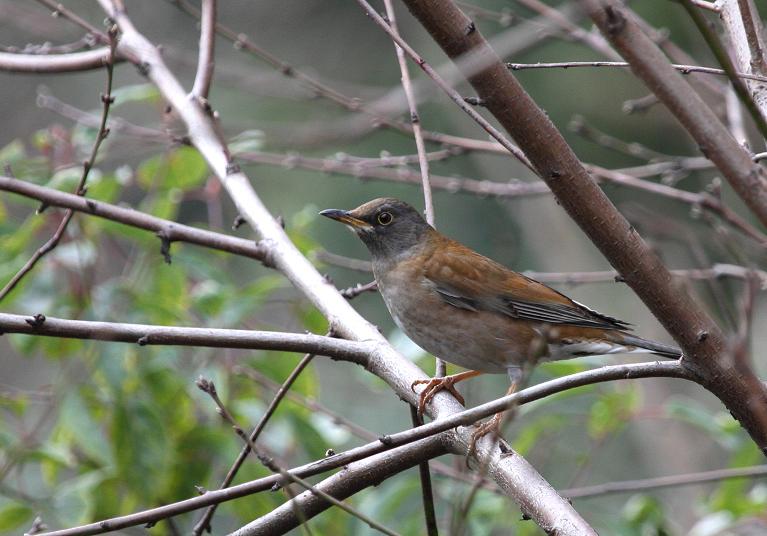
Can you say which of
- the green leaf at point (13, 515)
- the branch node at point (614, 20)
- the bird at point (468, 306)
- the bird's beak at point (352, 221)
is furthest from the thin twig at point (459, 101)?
the green leaf at point (13, 515)

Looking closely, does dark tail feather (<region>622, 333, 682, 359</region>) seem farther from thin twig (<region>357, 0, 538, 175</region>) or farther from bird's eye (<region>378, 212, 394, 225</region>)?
thin twig (<region>357, 0, 538, 175</region>)

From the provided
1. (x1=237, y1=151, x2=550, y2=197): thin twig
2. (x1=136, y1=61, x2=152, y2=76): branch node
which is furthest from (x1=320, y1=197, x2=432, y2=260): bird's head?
(x1=136, y1=61, x2=152, y2=76): branch node

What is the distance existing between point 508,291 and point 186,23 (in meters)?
12.6

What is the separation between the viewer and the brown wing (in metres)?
5.33

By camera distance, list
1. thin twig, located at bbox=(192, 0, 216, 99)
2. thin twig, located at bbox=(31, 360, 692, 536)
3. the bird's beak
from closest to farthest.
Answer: thin twig, located at bbox=(31, 360, 692, 536)
thin twig, located at bbox=(192, 0, 216, 99)
the bird's beak

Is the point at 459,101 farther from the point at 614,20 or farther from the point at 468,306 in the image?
the point at 468,306

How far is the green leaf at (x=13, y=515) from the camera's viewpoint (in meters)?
4.32

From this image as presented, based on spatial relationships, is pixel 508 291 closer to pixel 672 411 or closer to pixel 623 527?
pixel 672 411

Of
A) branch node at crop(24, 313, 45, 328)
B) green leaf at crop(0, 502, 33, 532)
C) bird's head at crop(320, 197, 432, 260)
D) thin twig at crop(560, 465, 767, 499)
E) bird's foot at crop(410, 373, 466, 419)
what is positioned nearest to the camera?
branch node at crop(24, 313, 45, 328)

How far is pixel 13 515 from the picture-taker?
435 centimetres

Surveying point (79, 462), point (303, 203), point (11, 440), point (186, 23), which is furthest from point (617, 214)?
point (186, 23)

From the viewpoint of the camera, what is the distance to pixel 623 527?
14.5ft

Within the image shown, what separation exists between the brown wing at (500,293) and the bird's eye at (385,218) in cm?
34

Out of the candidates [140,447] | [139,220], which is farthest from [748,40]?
[140,447]
